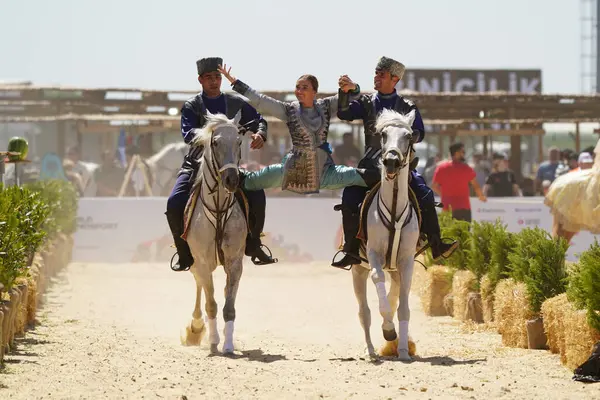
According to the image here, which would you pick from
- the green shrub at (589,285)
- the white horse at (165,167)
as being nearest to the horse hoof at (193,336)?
the green shrub at (589,285)

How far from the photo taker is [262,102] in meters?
12.2

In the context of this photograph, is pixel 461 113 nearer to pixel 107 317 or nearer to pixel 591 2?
pixel 107 317

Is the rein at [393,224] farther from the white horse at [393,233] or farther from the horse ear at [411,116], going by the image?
the horse ear at [411,116]

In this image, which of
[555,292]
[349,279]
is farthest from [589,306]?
[349,279]

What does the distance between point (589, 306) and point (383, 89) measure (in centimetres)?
330

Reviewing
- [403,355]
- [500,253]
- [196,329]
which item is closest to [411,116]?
[403,355]

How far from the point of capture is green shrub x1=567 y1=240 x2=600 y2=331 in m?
9.77

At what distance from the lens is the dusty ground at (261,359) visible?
963cm

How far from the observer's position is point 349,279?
72.0ft

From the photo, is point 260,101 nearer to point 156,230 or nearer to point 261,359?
point 261,359

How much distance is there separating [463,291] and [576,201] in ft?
11.5

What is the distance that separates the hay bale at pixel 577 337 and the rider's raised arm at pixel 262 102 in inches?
129

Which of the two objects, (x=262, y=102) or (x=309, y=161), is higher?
(x=262, y=102)

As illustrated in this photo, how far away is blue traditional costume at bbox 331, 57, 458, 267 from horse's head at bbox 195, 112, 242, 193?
103 centimetres
